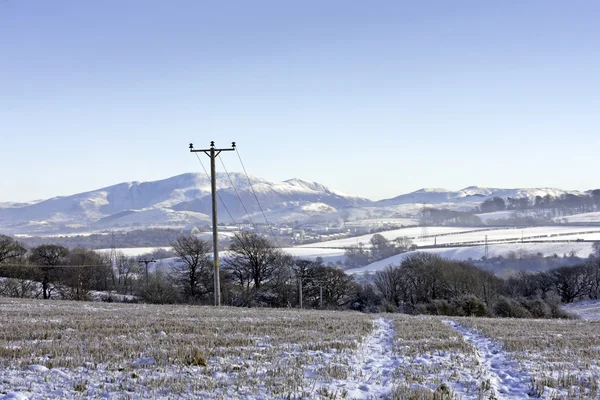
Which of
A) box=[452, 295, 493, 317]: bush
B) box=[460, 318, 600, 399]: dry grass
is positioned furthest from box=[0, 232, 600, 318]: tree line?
box=[460, 318, 600, 399]: dry grass

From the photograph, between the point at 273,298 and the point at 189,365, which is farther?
A: the point at 273,298

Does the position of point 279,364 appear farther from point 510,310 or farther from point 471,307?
point 510,310

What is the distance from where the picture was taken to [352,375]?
11.2 meters

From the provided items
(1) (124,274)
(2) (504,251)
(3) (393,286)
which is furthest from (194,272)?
(2) (504,251)

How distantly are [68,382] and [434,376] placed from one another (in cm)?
678

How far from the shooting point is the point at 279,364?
11.9m

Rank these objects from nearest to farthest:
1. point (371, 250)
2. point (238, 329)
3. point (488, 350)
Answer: point (488, 350)
point (238, 329)
point (371, 250)

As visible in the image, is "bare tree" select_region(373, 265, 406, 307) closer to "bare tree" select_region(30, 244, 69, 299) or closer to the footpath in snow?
"bare tree" select_region(30, 244, 69, 299)

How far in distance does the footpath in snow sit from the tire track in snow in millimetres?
1935

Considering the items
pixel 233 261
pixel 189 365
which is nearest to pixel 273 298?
pixel 233 261

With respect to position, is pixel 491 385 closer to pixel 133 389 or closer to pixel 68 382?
pixel 133 389

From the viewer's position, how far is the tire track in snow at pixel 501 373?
10.3 meters

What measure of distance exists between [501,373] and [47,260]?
91651 millimetres

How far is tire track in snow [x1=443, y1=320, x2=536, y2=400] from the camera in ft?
33.8
